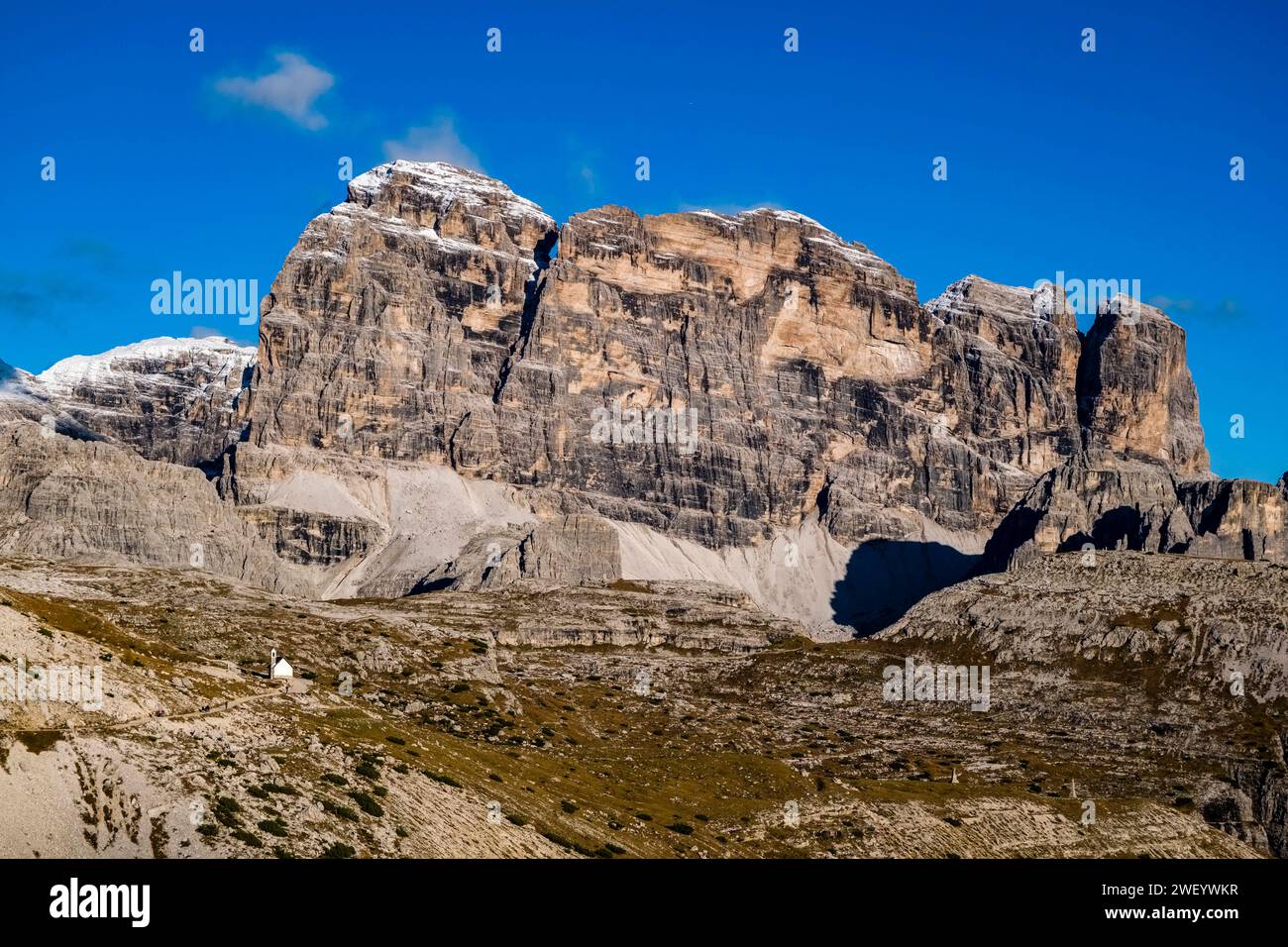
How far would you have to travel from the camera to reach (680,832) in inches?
5315
